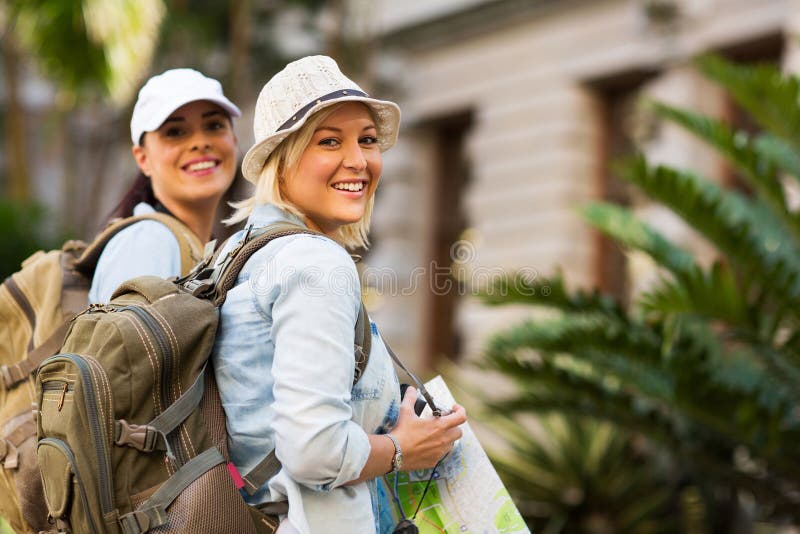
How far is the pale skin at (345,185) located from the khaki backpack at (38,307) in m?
0.74

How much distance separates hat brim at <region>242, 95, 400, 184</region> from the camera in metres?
2.32

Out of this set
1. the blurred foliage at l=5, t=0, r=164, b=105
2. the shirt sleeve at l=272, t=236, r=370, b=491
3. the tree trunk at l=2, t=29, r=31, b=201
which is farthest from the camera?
the tree trunk at l=2, t=29, r=31, b=201

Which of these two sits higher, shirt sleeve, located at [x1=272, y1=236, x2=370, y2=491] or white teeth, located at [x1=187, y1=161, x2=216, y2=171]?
white teeth, located at [x1=187, y1=161, x2=216, y2=171]

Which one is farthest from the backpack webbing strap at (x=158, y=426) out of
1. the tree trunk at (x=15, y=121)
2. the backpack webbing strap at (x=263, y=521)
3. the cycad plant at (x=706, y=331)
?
the tree trunk at (x=15, y=121)

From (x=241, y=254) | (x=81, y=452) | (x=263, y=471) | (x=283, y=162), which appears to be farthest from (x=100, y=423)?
(x=283, y=162)

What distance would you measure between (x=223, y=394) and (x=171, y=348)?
18 cm

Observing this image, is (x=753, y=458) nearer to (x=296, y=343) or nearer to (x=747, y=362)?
(x=747, y=362)

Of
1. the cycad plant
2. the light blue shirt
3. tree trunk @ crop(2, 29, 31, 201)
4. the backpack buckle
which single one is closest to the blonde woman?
the light blue shirt

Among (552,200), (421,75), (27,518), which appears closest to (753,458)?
(27,518)

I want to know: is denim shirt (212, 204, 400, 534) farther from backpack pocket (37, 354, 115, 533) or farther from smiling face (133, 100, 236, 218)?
smiling face (133, 100, 236, 218)

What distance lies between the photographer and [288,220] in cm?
235

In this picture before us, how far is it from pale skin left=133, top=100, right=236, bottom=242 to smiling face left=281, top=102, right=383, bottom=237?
86 cm

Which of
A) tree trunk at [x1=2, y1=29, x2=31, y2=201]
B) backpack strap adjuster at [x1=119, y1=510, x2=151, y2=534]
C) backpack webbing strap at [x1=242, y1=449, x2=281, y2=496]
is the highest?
tree trunk at [x1=2, y1=29, x2=31, y2=201]

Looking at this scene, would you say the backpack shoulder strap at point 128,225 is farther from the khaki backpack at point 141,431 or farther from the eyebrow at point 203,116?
the khaki backpack at point 141,431
